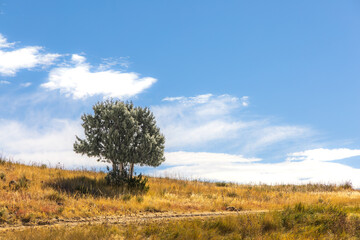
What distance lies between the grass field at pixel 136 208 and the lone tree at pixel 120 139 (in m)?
2.01

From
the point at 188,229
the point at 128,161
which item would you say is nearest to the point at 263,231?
the point at 188,229

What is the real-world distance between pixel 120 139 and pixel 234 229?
13.0m

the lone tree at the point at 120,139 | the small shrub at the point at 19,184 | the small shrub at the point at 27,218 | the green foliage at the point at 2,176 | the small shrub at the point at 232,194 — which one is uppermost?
the lone tree at the point at 120,139

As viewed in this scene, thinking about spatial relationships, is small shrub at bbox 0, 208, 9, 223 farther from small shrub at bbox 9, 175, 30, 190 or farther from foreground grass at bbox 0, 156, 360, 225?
small shrub at bbox 9, 175, 30, 190

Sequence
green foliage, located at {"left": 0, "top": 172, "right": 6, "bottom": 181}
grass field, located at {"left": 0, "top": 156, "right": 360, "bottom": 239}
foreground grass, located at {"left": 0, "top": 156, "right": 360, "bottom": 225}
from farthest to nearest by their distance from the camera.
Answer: green foliage, located at {"left": 0, "top": 172, "right": 6, "bottom": 181}
foreground grass, located at {"left": 0, "top": 156, "right": 360, "bottom": 225}
grass field, located at {"left": 0, "top": 156, "right": 360, "bottom": 239}

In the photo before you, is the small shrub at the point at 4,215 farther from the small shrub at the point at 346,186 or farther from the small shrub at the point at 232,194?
the small shrub at the point at 346,186

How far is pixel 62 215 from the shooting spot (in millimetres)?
14945

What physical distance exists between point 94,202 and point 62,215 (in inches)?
92.9

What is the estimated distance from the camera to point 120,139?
76.1 feet

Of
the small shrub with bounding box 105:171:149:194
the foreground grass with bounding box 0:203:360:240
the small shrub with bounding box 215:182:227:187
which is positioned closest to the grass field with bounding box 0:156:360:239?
the foreground grass with bounding box 0:203:360:240

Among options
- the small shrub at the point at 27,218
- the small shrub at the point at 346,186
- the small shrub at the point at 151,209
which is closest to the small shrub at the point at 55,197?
the small shrub at the point at 27,218

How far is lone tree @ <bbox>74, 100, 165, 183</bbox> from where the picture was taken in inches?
904

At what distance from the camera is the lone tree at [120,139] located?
2297 centimetres

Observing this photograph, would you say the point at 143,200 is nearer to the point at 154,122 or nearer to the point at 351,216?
the point at 154,122
